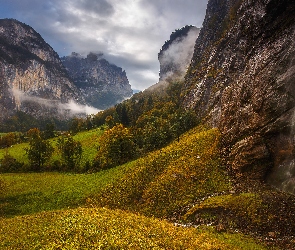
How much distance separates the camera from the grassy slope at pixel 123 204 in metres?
29.6

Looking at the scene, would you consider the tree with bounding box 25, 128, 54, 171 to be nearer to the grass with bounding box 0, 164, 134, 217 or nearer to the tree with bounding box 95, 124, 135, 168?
the tree with bounding box 95, 124, 135, 168

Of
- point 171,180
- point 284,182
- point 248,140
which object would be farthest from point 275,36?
point 171,180

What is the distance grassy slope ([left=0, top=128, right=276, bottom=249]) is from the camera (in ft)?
97.1

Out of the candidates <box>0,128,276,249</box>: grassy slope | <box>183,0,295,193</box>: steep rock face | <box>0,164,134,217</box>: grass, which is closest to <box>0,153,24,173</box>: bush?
<box>0,128,276,249</box>: grassy slope

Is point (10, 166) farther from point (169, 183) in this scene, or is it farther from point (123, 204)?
point (169, 183)

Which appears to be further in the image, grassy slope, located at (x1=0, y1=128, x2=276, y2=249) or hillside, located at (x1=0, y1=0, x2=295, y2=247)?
hillside, located at (x1=0, y1=0, x2=295, y2=247)

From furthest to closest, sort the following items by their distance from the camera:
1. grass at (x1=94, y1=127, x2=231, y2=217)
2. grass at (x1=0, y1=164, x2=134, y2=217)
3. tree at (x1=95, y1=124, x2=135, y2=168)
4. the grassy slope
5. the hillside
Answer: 1. tree at (x1=95, y1=124, x2=135, y2=168)
2. grass at (x1=0, y1=164, x2=134, y2=217)
3. grass at (x1=94, y1=127, x2=231, y2=217)
4. the hillside
5. the grassy slope

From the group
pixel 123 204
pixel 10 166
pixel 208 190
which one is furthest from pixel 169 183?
pixel 10 166

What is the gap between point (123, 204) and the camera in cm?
5212

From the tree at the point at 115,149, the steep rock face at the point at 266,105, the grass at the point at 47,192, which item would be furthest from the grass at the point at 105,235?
the tree at the point at 115,149

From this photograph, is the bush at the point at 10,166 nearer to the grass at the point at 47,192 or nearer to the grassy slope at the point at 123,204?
the grassy slope at the point at 123,204

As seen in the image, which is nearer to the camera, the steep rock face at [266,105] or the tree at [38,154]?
the steep rock face at [266,105]

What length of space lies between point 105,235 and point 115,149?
6206 centimetres

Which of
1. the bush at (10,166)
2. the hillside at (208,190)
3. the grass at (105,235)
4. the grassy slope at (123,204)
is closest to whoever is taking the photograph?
the grass at (105,235)
